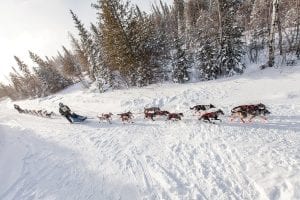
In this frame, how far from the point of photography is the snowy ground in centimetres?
624

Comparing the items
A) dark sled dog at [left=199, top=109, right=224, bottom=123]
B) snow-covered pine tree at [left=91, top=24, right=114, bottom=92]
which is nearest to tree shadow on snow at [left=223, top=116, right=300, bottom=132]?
dark sled dog at [left=199, top=109, right=224, bottom=123]

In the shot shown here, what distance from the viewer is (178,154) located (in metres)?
8.10

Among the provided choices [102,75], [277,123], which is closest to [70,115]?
[277,123]

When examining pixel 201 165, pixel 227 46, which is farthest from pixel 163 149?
pixel 227 46

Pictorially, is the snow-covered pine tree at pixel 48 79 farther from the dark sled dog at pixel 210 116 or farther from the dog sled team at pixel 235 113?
the dark sled dog at pixel 210 116

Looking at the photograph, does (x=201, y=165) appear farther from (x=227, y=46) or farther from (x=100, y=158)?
(x=227, y=46)

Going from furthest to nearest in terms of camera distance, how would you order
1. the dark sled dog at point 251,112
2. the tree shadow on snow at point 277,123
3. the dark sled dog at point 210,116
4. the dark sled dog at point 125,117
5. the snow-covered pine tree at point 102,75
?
the snow-covered pine tree at point 102,75 < the dark sled dog at point 125,117 < the dark sled dog at point 210,116 < the dark sled dog at point 251,112 < the tree shadow on snow at point 277,123

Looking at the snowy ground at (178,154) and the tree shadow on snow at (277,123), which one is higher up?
the snowy ground at (178,154)

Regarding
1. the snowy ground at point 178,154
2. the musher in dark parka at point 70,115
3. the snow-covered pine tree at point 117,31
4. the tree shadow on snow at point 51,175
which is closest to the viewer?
the snowy ground at point 178,154

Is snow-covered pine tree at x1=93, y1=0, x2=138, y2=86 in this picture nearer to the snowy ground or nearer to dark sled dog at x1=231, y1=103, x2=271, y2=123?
the snowy ground

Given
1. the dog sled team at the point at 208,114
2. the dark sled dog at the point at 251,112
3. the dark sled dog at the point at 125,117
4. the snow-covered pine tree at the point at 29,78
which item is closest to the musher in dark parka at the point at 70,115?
the dog sled team at the point at 208,114

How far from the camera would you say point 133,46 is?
20.8 m

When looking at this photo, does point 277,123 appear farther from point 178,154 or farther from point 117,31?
point 117,31

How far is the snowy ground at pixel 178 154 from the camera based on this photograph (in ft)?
20.5
